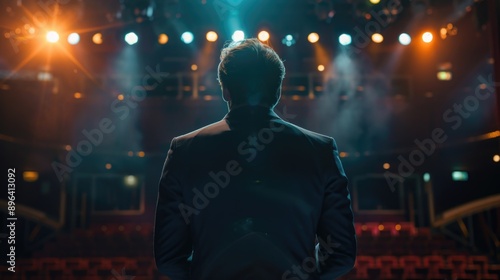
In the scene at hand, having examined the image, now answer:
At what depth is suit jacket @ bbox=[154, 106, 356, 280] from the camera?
3.96 ft

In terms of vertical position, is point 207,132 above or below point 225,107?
below

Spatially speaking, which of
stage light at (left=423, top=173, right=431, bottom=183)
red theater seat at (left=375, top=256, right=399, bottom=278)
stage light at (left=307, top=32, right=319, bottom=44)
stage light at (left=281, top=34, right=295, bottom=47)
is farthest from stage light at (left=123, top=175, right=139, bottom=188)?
stage light at (left=423, top=173, right=431, bottom=183)

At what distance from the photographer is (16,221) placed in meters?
11.6

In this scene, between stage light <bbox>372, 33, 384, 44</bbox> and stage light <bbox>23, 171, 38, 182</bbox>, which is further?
stage light <bbox>372, 33, 384, 44</bbox>

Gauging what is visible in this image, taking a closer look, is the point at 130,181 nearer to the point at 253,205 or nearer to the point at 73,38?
the point at 73,38

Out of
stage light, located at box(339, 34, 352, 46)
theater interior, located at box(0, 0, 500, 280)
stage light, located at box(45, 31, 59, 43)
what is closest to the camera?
theater interior, located at box(0, 0, 500, 280)

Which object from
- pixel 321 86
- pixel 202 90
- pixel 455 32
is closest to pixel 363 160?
pixel 321 86

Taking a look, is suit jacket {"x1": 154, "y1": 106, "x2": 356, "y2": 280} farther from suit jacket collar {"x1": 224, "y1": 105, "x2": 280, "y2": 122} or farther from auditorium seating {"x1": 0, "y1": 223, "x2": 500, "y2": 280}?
auditorium seating {"x1": 0, "y1": 223, "x2": 500, "y2": 280}

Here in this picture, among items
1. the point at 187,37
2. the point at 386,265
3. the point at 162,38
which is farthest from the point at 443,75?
the point at 162,38

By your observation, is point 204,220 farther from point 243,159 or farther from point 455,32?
point 455,32

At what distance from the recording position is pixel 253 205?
1220mm

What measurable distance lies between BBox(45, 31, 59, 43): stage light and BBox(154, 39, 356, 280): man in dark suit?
1301cm

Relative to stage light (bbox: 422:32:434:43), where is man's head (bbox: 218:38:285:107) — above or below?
below

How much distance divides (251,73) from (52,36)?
13.1 m
